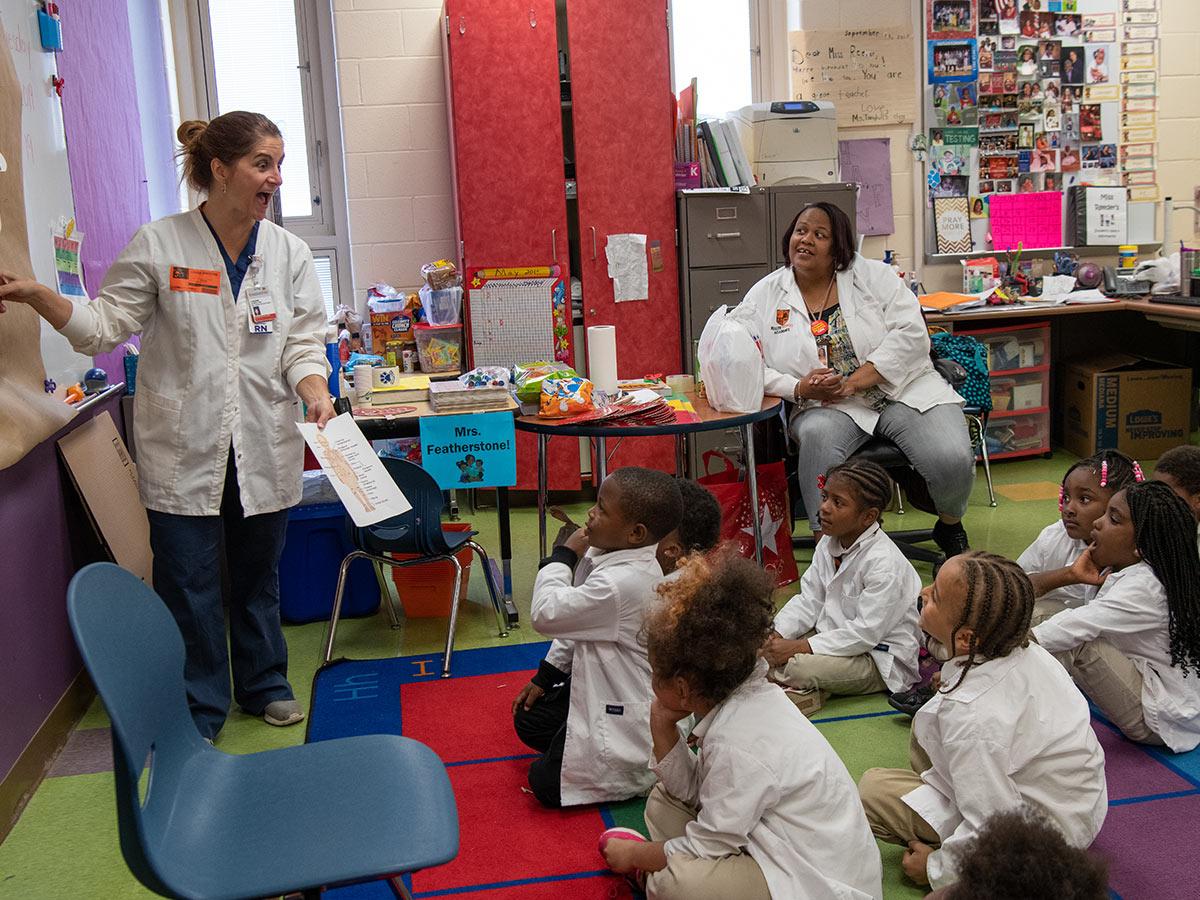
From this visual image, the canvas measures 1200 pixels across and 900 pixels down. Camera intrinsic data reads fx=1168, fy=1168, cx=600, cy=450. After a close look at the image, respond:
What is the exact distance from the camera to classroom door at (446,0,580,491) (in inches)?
191

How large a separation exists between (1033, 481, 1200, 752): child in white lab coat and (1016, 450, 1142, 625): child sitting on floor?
0.15m

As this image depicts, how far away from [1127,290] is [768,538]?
2.74m

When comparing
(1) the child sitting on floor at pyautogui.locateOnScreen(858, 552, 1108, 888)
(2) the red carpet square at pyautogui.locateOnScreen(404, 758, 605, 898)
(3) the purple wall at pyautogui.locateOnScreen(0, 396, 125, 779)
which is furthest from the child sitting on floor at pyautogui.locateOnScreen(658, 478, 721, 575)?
(3) the purple wall at pyautogui.locateOnScreen(0, 396, 125, 779)

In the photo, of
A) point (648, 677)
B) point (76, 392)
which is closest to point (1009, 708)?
point (648, 677)

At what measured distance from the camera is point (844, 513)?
3.04 m

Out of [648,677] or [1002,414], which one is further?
[1002,414]

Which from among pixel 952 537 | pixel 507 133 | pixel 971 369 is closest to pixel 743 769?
pixel 952 537

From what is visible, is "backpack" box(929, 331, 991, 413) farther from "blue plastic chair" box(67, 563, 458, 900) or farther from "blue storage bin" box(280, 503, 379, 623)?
"blue plastic chair" box(67, 563, 458, 900)

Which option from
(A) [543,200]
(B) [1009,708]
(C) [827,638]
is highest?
(A) [543,200]

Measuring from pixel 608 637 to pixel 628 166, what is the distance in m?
3.05

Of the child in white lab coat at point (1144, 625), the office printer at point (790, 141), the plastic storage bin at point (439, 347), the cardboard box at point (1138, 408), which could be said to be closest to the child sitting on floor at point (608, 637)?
the child in white lab coat at point (1144, 625)

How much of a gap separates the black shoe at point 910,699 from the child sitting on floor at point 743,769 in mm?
1111

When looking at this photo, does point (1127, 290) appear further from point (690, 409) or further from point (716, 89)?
point (690, 409)

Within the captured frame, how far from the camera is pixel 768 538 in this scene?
3871 millimetres
